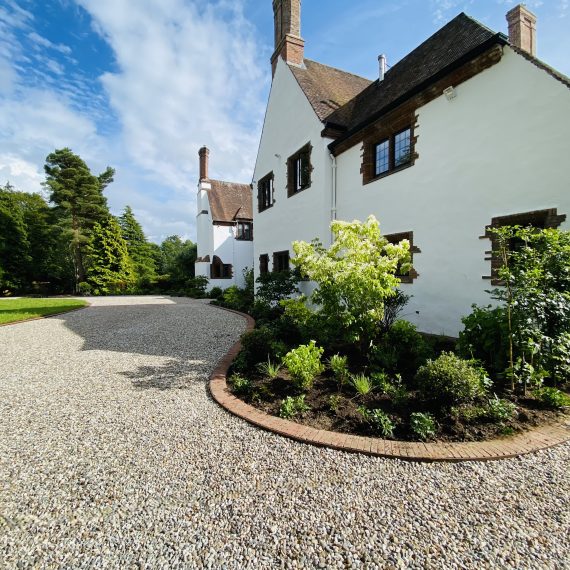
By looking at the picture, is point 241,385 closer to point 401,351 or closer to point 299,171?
point 401,351

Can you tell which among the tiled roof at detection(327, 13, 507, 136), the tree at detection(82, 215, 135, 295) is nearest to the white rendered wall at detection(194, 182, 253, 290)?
the tree at detection(82, 215, 135, 295)

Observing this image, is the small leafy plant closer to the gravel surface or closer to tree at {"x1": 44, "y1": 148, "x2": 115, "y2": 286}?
the gravel surface

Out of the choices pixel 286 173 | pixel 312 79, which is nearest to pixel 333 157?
pixel 286 173

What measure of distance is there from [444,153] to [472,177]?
956 millimetres

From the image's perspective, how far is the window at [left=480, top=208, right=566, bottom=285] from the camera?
17.2 feet

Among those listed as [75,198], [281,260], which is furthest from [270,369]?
[75,198]

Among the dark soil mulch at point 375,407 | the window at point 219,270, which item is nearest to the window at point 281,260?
the dark soil mulch at point 375,407

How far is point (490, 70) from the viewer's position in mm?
6035

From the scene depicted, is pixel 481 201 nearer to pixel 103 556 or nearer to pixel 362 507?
pixel 362 507

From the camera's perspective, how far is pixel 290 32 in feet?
40.8

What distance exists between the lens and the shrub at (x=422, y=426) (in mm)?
3242

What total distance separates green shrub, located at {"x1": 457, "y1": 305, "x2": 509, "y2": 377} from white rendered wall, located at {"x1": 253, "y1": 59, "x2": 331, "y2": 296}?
6043mm

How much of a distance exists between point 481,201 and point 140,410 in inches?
288

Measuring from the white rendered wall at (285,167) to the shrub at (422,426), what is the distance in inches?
296
